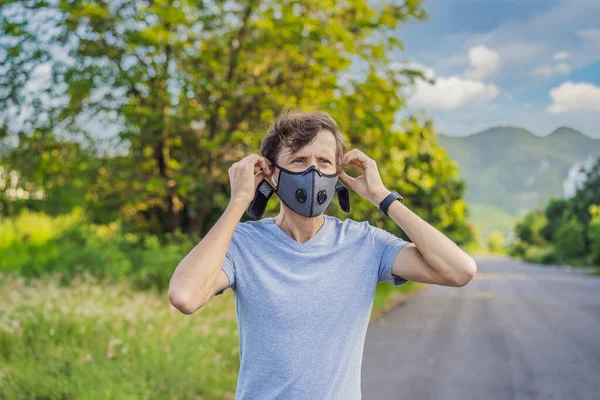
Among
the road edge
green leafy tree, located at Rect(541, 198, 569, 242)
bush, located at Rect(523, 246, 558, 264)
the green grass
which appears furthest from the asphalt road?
green leafy tree, located at Rect(541, 198, 569, 242)

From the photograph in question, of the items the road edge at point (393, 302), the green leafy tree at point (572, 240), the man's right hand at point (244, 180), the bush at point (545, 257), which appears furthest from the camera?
the bush at point (545, 257)

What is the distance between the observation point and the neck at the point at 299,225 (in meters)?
2.63

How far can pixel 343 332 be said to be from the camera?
238 centimetres

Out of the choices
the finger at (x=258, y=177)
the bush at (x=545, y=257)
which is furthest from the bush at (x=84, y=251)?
the bush at (x=545, y=257)

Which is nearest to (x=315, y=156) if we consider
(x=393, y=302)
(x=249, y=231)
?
(x=249, y=231)

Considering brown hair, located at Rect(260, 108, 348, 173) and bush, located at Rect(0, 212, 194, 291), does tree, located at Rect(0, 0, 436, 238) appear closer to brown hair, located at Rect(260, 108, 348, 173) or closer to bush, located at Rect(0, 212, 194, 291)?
bush, located at Rect(0, 212, 194, 291)

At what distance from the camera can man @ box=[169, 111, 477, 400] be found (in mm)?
2312

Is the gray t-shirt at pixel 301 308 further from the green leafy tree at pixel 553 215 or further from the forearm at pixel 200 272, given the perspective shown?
the green leafy tree at pixel 553 215

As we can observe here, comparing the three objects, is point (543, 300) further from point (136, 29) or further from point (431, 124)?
point (136, 29)

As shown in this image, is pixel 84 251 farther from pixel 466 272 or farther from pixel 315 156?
pixel 466 272

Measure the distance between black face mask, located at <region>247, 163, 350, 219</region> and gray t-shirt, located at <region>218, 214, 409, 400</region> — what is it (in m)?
0.12

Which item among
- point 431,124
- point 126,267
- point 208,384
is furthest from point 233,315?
point 431,124

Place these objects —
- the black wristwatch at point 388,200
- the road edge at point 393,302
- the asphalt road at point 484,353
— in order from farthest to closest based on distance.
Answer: the road edge at point 393,302 → the asphalt road at point 484,353 → the black wristwatch at point 388,200

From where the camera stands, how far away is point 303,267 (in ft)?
8.00
